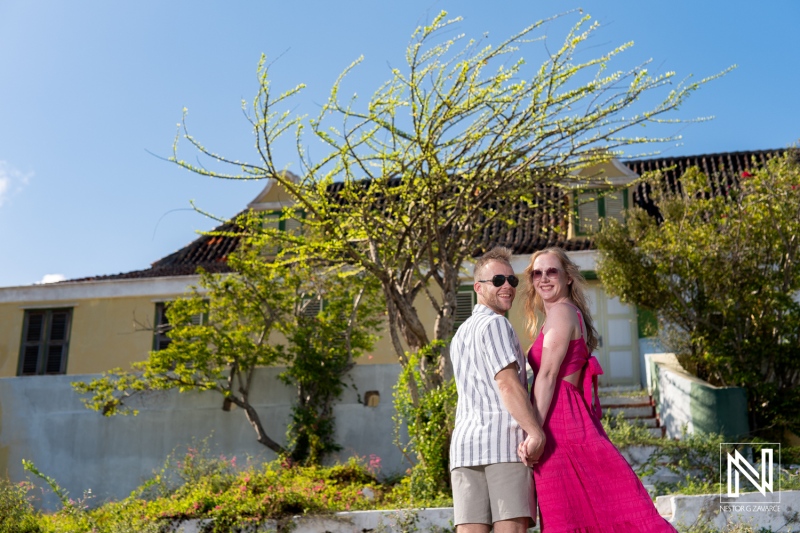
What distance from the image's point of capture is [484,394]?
4188mm

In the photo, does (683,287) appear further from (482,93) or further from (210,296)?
(210,296)

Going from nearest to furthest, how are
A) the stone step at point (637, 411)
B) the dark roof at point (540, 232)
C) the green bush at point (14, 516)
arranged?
1. the green bush at point (14, 516)
2. the stone step at point (637, 411)
3. the dark roof at point (540, 232)

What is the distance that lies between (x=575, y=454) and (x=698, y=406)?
7293mm

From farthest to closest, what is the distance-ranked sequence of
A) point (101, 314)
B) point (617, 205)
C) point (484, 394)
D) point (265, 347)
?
point (617, 205)
point (101, 314)
point (265, 347)
point (484, 394)

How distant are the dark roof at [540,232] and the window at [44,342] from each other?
1583mm

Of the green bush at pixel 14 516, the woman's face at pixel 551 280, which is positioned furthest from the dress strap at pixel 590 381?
the green bush at pixel 14 516

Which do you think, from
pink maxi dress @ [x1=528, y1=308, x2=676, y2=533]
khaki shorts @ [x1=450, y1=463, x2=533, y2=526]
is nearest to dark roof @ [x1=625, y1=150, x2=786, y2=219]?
pink maxi dress @ [x1=528, y1=308, x2=676, y2=533]

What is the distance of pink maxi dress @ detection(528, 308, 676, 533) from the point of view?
155 inches

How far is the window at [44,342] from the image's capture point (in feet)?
55.1

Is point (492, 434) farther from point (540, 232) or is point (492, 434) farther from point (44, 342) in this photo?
point (44, 342)

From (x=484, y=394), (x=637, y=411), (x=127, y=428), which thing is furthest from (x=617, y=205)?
(x=484, y=394)

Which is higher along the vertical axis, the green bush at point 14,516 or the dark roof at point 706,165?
the dark roof at point 706,165

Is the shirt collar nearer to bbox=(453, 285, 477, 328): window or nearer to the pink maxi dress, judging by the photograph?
the pink maxi dress

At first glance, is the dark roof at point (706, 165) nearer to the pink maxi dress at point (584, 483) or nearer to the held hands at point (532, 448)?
the pink maxi dress at point (584, 483)
